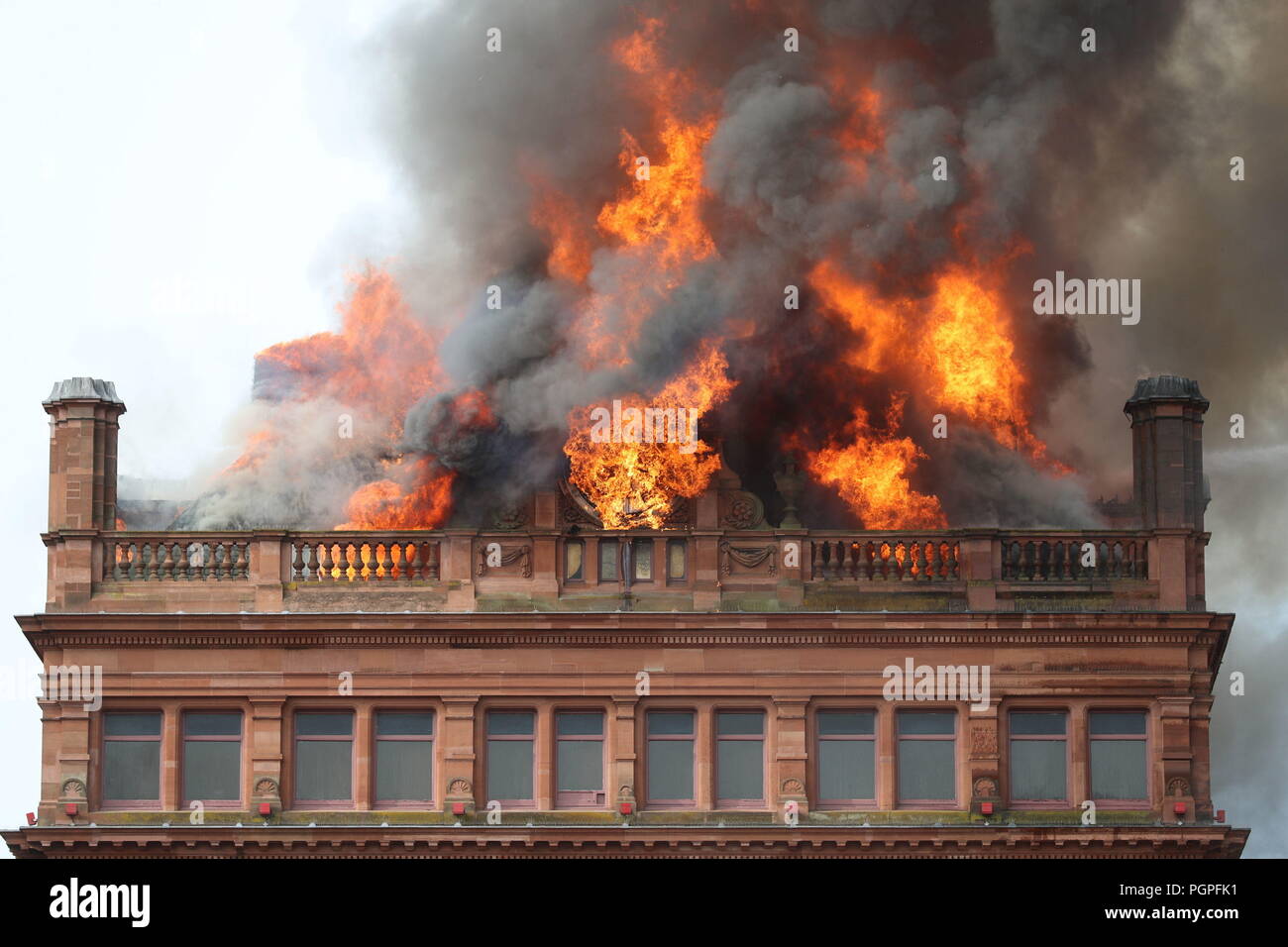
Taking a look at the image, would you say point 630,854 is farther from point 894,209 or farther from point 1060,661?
point 894,209

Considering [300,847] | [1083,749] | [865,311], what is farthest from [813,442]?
[300,847]

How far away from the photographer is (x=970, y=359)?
7456 cm

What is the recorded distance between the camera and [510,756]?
72062mm

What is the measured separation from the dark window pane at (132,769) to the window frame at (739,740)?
10020 millimetres

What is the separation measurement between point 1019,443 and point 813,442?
4.01 m

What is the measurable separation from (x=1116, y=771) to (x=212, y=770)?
1627cm

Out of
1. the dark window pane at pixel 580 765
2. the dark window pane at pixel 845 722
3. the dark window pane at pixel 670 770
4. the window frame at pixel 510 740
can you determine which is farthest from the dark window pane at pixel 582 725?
the dark window pane at pixel 845 722

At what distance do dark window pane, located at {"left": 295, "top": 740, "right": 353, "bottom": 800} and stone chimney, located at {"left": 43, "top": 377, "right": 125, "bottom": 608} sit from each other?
196 inches

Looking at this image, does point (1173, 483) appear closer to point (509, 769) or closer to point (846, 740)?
point (846, 740)

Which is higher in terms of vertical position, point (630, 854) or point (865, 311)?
point (865, 311)

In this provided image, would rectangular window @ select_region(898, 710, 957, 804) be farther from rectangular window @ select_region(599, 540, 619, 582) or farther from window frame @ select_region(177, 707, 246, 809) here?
window frame @ select_region(177, 707, 246, 809)

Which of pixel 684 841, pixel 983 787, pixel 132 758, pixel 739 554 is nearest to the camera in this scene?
pixel 684 841

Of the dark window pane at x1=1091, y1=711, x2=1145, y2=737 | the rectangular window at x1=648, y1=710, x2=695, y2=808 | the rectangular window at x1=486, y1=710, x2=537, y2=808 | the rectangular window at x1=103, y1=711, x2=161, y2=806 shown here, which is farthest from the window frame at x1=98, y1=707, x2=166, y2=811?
the dark window pane at x1=1091, y1=711, x2=1145, y2=737

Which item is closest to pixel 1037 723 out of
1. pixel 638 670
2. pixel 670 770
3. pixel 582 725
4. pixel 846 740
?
pixel 846 740
